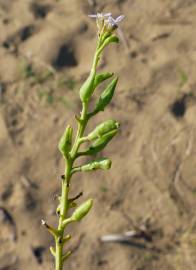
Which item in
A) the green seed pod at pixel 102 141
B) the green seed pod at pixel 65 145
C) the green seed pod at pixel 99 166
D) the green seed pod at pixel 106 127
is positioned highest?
the green seed pod at pixel 65 145

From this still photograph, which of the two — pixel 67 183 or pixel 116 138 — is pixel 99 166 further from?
pixel 116 138

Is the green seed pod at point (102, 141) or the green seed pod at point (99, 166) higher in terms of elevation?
the green seed pod at point (102, 141)

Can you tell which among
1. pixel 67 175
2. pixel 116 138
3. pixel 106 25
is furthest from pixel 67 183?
pixel 116 138

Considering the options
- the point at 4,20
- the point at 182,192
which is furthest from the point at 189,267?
the point at 4,20

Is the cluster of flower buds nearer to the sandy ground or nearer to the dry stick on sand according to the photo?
the dry stick on sand

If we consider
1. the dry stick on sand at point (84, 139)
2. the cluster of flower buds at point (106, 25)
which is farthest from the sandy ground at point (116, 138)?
the cluster of flower buds at point (106, 25)

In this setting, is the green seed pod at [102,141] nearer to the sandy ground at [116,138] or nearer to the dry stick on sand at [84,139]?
the dry stick on sand at [84,139]

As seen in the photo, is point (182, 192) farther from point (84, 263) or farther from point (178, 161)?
point (84, 263)

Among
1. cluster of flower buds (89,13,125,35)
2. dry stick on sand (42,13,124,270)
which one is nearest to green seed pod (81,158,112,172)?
dry stick on sand (42,13,124,270)

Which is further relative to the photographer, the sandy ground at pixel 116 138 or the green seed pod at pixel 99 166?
the sandy ground at pixel 116 138
